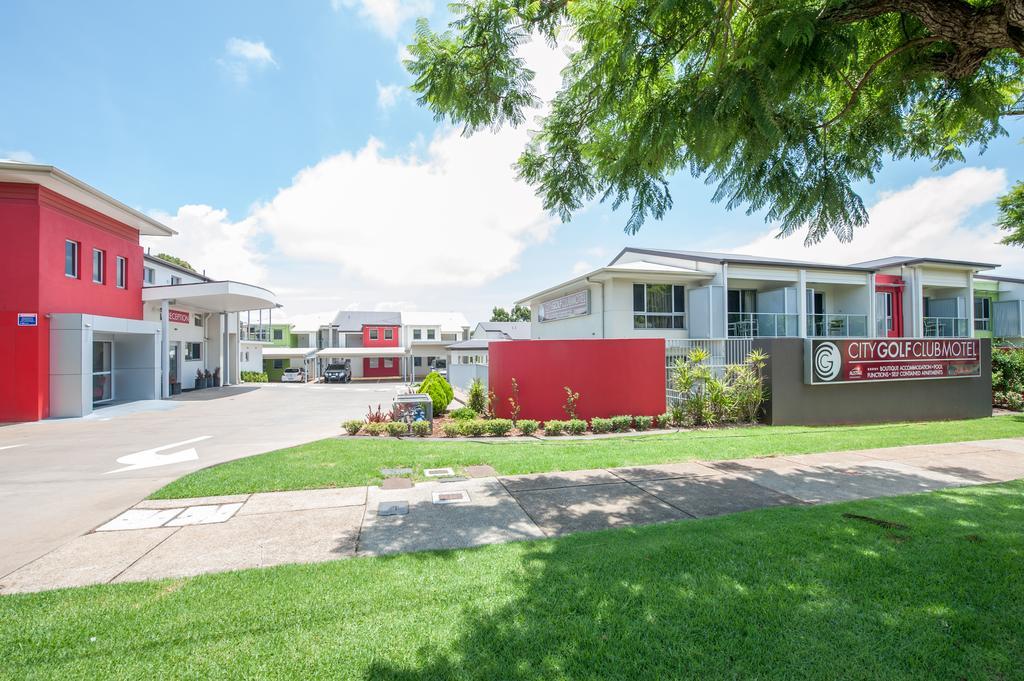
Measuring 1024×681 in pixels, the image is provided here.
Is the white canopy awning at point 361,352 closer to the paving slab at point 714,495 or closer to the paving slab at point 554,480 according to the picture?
the paving slab at point 554,480

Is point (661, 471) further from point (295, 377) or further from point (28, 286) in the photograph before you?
point (295, 377)

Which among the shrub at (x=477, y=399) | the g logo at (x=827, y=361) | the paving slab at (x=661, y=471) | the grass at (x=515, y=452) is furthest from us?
the shrub at (x=477, y=399)

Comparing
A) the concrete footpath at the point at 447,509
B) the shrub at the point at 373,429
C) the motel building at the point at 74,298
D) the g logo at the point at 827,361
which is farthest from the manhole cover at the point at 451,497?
the motel building at the point at 74,298

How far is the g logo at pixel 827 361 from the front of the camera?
503 inches

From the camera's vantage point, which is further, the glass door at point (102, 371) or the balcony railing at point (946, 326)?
the balcony railing at point (946, 326)

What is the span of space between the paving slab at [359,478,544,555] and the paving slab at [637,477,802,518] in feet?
6.48

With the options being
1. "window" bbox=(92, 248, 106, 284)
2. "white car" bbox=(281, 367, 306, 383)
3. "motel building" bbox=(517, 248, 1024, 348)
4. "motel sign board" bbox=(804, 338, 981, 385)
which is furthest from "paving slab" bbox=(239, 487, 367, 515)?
"white car" bbox=(281, 367, 306, 383)

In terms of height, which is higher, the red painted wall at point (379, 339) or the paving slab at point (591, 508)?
the red painted wall at point (379, 339)

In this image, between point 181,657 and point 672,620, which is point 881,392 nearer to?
point 672,620

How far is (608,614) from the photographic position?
10.5 feet

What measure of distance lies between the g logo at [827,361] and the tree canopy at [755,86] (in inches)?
312

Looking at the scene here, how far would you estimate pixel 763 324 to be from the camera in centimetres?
2003

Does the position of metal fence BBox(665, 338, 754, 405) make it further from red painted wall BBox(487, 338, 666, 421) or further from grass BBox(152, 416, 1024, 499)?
grass BBox(152, 416, 1024, 499)

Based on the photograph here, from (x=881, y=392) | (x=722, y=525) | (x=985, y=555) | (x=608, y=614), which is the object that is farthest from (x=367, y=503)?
(x=881, y=392)
